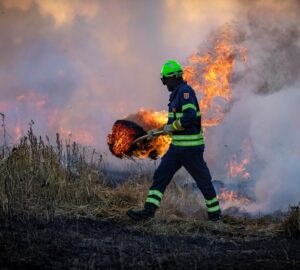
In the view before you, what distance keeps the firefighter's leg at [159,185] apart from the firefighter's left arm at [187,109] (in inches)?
21.3

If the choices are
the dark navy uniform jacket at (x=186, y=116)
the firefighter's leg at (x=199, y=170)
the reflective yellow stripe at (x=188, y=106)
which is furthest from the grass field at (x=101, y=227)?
the reflective yellow stripe at (x=188, y=106)

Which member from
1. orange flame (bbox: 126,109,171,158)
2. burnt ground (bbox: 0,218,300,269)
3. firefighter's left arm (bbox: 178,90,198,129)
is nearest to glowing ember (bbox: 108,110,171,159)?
orange flame (bbox: 126,109,171,158)

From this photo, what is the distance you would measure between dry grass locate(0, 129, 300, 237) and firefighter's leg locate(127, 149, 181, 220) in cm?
18

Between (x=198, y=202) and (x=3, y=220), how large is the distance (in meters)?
4.96

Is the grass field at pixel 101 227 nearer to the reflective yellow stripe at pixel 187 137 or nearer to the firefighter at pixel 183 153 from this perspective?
the firefighter at pixel 183 153

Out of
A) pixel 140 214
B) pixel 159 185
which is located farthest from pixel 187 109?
pixel 140 214

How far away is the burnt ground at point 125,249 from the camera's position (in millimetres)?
4781

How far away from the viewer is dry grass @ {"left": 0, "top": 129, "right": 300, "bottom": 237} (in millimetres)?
7793

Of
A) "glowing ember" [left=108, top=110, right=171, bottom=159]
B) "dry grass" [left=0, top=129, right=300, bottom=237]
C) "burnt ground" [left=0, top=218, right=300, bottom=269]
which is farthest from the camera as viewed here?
"glowing ember" [left=108, top=110, right=171, bottom=159]

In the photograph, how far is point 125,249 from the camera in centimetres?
569

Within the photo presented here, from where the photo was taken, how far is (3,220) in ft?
22.6

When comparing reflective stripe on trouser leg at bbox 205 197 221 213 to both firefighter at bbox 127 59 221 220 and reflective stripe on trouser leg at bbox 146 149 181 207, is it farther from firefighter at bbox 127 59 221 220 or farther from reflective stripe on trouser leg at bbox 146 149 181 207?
reflective stripe on trouser leg at bbox 146 149 181 207

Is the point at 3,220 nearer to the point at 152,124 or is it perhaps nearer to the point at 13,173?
the point at 13,173

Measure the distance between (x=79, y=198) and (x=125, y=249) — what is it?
3703mm
